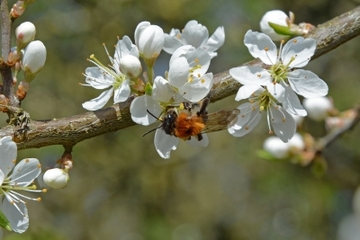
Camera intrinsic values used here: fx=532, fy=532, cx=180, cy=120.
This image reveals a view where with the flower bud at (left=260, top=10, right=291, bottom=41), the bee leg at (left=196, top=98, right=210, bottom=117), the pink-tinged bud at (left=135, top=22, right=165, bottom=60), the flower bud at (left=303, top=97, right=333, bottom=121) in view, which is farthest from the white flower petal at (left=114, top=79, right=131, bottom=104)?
the flower bud at (left=303, top=97, right=333, bottom=121)

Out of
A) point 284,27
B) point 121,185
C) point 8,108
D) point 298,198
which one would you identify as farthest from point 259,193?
point 8,108

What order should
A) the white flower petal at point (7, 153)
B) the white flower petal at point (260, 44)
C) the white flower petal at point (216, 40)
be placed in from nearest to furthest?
1. the white flower petal at point (7, 153)
2. the white flower petal at point (260, 44)
3. the white flower petal at point (216, 40)

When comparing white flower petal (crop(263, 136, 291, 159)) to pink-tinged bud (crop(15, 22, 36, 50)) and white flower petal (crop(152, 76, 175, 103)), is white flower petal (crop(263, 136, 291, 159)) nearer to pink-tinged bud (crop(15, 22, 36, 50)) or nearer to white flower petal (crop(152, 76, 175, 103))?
white flower petal (crop(152, 76, 175, 103))

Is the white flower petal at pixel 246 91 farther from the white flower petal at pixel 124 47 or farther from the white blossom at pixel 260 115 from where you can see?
the white flower petal at pixel 124 47

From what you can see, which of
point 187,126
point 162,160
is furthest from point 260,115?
point 162,160

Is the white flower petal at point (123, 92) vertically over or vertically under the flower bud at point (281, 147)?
over

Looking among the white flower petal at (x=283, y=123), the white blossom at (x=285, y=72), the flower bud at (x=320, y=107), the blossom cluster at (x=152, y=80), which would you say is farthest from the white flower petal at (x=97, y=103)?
the flower bud at (x=320, y=107)
